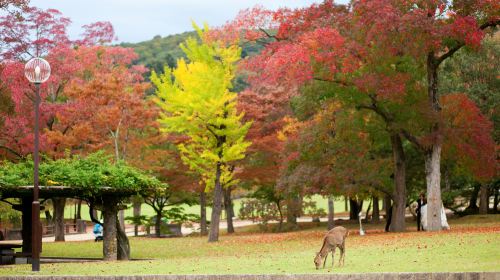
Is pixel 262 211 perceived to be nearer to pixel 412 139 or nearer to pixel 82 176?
pixel 412 139

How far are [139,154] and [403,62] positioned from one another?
18102mm

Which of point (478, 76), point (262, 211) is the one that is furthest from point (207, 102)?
point (262, 211)

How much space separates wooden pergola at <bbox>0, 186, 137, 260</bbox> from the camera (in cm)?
2666

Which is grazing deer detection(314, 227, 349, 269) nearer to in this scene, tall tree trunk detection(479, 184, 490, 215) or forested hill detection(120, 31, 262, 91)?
tall tree trunk detection(479, 184, 490, 215)

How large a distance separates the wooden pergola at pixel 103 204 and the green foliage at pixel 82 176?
194 mm

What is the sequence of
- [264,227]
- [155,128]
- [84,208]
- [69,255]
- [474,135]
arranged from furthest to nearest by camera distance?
[84,208] → [264,227] → [155,128] → [474,135] → [69,255]

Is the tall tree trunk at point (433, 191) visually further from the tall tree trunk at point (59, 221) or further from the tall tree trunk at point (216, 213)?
the tall tree trunk at point (59, 221)

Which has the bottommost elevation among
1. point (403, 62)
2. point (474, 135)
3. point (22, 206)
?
point (22, 206)

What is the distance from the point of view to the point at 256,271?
1864cm

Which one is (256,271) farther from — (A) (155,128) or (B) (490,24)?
(A) (155,128)

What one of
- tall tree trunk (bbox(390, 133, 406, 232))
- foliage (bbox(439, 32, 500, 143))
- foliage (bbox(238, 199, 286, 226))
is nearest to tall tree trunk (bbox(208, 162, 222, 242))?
tall tree trunk (bbox(390, 133, 406, 232))

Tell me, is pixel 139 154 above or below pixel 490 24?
below

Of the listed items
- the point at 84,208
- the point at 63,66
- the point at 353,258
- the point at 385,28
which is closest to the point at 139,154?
the point at 63,66

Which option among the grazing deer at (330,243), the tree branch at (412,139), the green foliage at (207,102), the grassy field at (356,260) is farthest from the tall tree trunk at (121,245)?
the grazing deer at (330,243)
